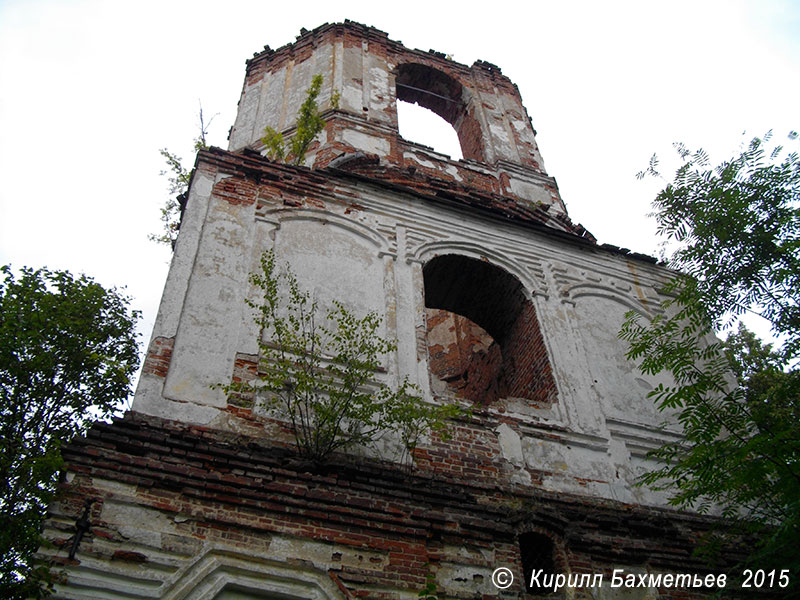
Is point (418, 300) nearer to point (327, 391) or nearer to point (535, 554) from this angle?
point (327, 391)

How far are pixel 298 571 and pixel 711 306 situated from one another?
5.05 meters

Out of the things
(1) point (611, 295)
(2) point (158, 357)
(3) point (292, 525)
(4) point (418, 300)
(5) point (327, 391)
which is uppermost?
(1) point (611, 295)

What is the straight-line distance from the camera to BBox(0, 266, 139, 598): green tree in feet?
22.1

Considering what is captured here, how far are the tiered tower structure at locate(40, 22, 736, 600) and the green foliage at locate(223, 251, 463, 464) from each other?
18 centimetres

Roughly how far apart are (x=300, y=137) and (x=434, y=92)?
206 inches

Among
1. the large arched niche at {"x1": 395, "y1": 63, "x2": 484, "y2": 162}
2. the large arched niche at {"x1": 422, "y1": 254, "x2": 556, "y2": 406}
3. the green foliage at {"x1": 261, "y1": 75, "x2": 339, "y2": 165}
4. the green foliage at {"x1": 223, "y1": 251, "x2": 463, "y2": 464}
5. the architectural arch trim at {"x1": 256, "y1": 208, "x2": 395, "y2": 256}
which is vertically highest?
the large arched niche at {"x1": 395, "y1": 63, "x2": 484, "y2": 162}

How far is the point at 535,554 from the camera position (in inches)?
235

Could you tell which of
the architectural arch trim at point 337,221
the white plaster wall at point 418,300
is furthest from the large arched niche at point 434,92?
the architectural arch trim at point 337,221

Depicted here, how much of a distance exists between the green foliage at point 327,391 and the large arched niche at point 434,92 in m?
8.27

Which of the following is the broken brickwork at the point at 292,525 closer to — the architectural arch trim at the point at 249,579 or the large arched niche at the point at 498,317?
the architectural arch trim at the point at 249,579

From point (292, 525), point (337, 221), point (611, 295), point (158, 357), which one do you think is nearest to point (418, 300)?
point (337, 221)

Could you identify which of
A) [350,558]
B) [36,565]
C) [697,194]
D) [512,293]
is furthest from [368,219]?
[36,565]

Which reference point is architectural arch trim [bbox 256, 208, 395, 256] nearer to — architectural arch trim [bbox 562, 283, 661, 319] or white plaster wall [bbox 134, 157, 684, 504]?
white plaster wall [bbox 134, 157, 684, 504]

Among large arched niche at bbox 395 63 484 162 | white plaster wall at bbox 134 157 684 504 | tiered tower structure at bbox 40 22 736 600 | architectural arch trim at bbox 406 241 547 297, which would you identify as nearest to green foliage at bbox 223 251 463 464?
tiered tower structure at bbox 40 22 736 600
